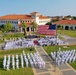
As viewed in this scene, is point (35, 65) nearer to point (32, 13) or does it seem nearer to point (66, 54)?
point (66, 54)

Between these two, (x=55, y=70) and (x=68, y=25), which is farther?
(x=68, y=25)

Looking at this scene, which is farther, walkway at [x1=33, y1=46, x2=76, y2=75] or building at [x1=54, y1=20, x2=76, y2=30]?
building at [x1=54, y1=20, x2=76, y2=30]

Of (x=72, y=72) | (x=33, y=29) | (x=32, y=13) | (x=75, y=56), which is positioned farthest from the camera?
(x=32, y=13)

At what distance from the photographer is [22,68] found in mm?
22250

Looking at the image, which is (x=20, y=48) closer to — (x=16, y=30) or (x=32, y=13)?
(x=16, y=30)

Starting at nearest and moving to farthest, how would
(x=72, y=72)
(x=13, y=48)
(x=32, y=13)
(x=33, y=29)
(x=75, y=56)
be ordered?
(x=72, y=72) < (x=75, y=56) < (x=13, y=48) < (x=33, y=29) < (x=32, y=13)

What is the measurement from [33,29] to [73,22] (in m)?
16.8

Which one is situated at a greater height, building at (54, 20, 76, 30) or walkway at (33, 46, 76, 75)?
building at (54, 20, 76, 30)

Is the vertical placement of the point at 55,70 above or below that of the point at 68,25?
below

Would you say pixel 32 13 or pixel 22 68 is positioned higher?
pixel 32 13

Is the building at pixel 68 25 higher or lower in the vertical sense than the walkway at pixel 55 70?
higher

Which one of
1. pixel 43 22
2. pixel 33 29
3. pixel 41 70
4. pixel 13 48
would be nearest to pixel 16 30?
pixel 33 29

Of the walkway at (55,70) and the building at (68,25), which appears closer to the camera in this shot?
the walkway at (55,70)

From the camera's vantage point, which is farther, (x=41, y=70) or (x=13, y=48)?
(x=13, y=48)
